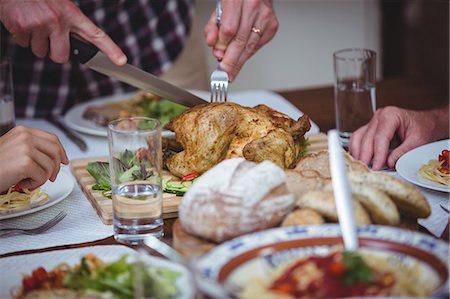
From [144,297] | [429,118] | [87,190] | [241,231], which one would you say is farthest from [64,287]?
[429,118]

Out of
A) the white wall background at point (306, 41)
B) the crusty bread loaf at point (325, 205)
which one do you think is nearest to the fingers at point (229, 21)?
the crusty bread loaf at point (325, 205)

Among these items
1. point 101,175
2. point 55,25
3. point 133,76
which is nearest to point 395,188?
point 101,175

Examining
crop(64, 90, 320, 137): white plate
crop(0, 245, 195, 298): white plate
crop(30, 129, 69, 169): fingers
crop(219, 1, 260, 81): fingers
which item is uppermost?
crop(219, 1, 260, 81): fingers

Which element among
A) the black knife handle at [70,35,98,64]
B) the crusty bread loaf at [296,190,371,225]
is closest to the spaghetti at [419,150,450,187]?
the crusty bread loaf at [296,190,371,225]

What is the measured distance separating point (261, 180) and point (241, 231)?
0.10 m

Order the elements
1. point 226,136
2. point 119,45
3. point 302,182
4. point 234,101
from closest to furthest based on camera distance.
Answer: point 302,182 → point 226,136 → point 234,101 → point 119,45

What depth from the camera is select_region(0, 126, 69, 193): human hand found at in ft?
5.94

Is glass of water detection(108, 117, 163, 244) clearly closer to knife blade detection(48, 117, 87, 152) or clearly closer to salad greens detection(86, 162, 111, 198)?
salad greens detection(86, 162, 111, 198)

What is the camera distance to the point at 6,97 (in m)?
2.56

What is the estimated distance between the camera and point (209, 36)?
2398 mm

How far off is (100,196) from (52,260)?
474mm

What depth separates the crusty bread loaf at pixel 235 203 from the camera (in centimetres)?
145

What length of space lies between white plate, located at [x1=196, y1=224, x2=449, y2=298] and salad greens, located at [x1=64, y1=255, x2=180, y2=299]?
75 millimetres

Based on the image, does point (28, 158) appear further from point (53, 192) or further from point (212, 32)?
point (212, 32)
